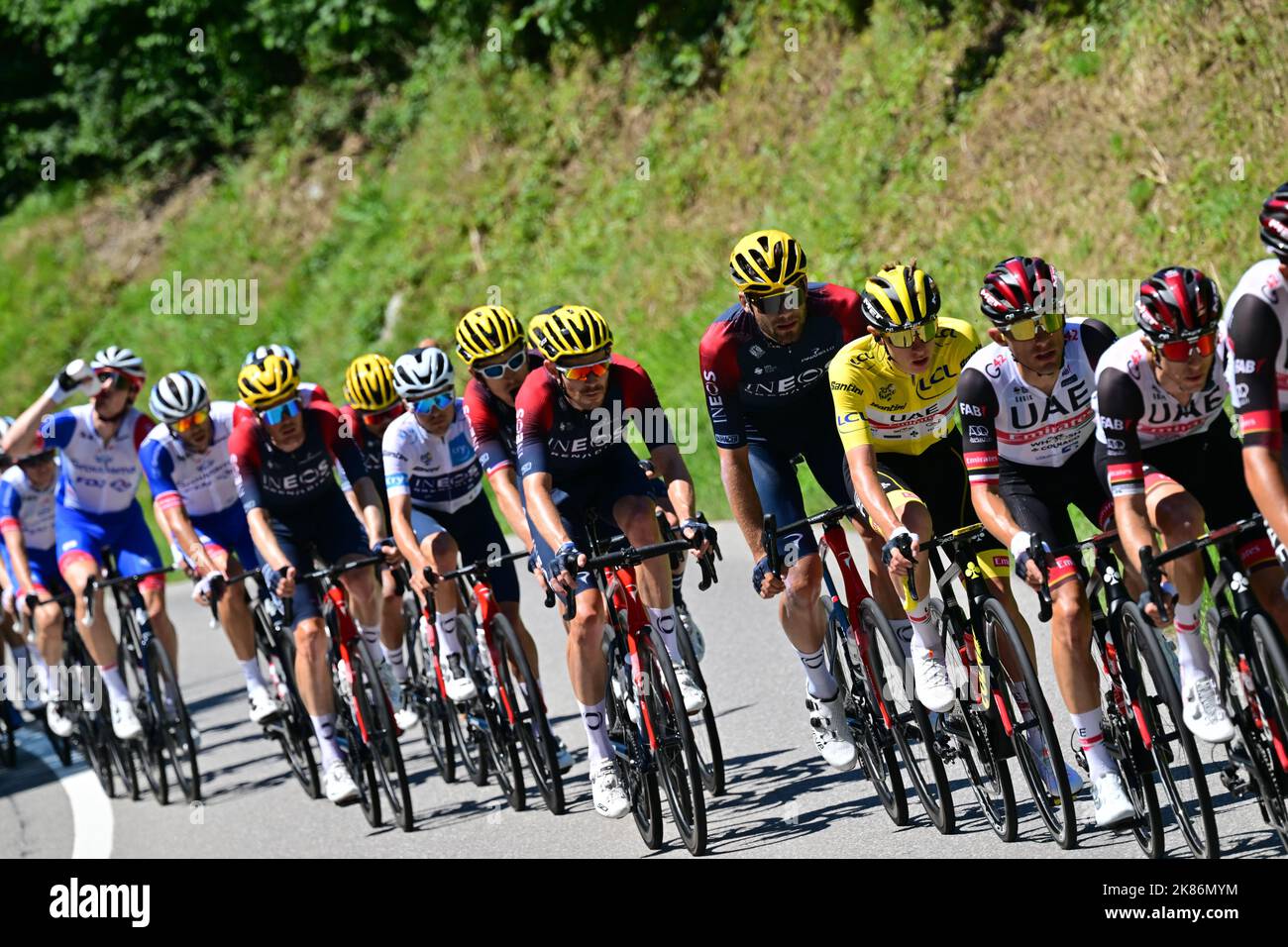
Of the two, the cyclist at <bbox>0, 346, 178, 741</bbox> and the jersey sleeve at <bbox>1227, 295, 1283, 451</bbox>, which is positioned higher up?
the cyclist at <bbox>0, 346, 178, 741</bbox>

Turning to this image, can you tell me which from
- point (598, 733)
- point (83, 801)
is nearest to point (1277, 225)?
point (598, 733)

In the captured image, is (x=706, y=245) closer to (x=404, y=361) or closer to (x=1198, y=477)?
(x=404, y=361)

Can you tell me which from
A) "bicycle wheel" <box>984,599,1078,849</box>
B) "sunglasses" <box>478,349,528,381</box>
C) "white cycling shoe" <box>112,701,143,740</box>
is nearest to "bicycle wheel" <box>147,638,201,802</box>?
"white cycling shoe" <box>112,701,143,740</box>

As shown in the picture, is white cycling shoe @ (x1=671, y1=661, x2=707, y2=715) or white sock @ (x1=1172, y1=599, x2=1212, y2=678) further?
white cycling shoe @ (x1=671, y1=661, x2=707, y2=715)

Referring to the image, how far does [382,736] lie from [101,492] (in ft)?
10.8

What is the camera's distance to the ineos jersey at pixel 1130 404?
18.4 feet

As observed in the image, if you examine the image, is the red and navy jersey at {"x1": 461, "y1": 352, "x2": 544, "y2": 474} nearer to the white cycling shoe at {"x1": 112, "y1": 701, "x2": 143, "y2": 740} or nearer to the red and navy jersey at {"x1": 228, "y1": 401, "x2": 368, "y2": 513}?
the red and navy jersey at {"x1": 228, "y1": 401, "x2": 368, "y2": 513}

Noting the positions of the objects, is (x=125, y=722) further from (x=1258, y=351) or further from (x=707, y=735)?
(x=1258, y=351)

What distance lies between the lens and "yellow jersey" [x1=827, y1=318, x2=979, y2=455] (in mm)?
6828

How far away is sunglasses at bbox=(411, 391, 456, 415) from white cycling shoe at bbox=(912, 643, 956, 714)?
312 cm

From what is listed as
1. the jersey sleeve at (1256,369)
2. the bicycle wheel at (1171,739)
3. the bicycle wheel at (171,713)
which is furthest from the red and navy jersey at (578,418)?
the bicycle wheel at (171,713)

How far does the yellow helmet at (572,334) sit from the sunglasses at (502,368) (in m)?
0.91

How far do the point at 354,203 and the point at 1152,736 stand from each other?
937 inches

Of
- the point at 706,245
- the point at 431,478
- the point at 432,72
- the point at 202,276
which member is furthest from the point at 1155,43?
the point at 202,276
